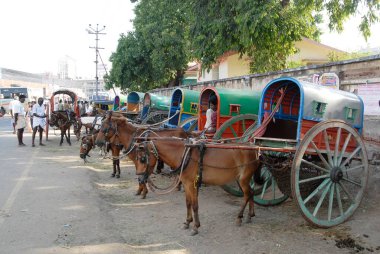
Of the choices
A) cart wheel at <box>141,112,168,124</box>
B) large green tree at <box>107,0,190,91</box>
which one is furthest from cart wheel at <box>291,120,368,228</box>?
large green tree at <box>107,0,190,91</box>

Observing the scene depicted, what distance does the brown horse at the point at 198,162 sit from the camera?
5.39m

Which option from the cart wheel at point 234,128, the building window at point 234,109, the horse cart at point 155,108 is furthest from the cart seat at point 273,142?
the horse cart at point 155,108

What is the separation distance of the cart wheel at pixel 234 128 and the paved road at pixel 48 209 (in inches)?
100

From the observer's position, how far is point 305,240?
5.16 metres

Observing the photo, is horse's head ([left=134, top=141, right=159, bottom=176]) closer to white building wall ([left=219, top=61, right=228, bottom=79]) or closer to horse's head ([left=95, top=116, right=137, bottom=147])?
horse's head ([left=95, top=116, right=137, bottom=147])

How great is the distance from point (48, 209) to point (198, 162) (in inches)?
119

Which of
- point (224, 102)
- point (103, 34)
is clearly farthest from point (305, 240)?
point (103, 34)

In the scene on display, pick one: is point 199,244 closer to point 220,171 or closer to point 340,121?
point 220,171

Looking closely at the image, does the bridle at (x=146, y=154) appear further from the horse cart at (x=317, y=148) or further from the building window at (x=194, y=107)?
the building window at (x=194, y=107)

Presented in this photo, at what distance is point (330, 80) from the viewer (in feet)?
26.6

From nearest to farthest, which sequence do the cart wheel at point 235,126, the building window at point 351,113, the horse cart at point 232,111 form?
the building window at point 351,113 → the cart wheel at point 235,126 → the horse cart at point 232,111

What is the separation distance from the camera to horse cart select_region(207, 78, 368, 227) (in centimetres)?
514

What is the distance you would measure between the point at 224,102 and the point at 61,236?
4.20 m

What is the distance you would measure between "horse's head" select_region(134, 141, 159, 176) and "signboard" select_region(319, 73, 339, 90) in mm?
4625
